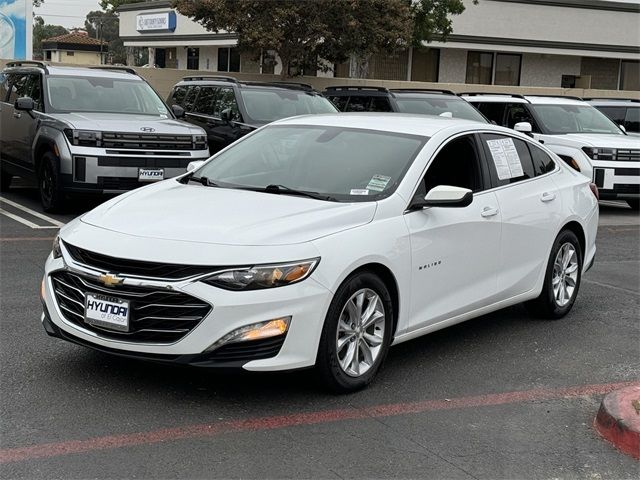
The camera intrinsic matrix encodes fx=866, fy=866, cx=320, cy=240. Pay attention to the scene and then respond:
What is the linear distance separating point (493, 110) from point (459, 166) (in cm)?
1132

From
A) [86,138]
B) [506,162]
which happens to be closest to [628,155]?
[506,162]

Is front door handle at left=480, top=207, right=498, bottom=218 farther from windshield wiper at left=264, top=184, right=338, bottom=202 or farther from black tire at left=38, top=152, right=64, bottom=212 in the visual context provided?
black tire at left=38, top=152, right=64, bottom=212

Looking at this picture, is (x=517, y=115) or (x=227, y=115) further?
(x=517, y=115)

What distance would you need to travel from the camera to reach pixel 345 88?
1719 centimetres

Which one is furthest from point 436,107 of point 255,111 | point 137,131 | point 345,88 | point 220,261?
point 220,261

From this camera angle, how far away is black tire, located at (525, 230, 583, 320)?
689 cm

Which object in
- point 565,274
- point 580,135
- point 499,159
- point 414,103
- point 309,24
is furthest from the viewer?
point 309,24

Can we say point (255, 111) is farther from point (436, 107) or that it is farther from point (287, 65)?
point (287, 65)

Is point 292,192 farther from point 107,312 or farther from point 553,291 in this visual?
point 553,291

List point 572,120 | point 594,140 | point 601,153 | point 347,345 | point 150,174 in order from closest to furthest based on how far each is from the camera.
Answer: point 347,345 → point 150,174 → point 601,153 → point 594,140 → point 572,120

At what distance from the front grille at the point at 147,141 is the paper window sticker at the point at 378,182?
19.8 feet

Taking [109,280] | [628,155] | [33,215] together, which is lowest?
[33,215]

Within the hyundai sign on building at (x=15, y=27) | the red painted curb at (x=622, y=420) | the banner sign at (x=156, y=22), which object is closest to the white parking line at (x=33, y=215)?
the red painted curb at (x=622, y=420)

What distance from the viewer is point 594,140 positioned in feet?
47.8
